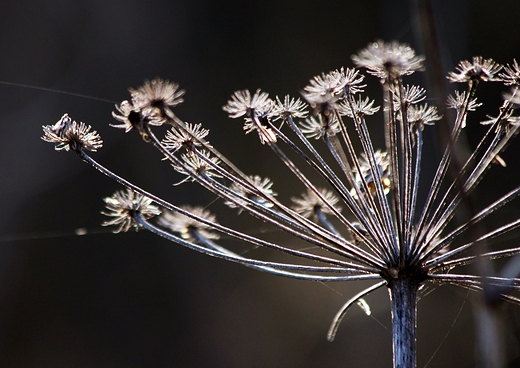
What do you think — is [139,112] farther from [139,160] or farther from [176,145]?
[139,160]

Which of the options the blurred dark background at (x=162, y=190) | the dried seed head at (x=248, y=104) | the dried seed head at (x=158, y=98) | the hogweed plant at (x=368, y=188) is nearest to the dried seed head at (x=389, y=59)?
the hogweed plant at (x=368, y=188)

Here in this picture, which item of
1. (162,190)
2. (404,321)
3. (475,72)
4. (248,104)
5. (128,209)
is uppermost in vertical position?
(162,190)

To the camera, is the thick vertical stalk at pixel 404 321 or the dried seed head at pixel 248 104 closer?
the thick vertical stalk at pixel 404 321

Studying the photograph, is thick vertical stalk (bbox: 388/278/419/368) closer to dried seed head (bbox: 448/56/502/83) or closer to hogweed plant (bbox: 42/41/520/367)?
hogweed plant (bbox: 42/41/520/367)

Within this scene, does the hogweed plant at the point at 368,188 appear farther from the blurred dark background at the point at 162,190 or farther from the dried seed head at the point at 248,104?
the blurred dark background at the point at 162,190

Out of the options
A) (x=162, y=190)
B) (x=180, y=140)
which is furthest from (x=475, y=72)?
(x=162, y=190)

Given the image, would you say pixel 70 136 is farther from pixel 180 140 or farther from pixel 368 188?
pixel 368 188

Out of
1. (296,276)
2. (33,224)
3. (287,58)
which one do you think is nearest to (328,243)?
(296,276)
